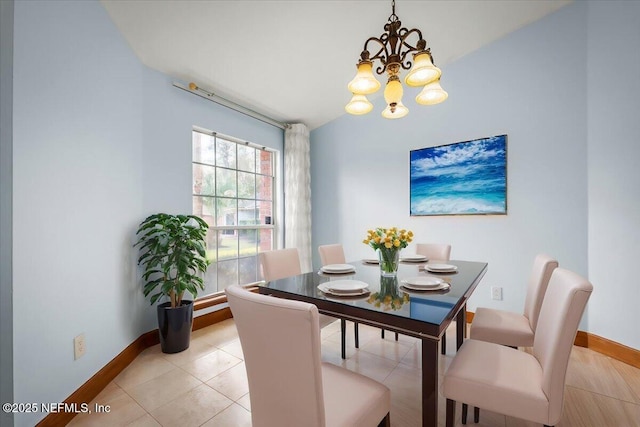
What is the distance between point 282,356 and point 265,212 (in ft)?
10.2

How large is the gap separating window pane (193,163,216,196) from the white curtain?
1068mm

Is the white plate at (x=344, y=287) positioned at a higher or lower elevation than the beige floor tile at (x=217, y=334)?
higher

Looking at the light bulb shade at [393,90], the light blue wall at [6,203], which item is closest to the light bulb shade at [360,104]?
the light bulb shade at [393,90]

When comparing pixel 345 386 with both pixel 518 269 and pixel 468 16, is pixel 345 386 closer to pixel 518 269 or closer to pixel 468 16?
pixel 518 269

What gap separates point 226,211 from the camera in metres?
3.29

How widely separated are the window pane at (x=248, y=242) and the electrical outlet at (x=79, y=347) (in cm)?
184

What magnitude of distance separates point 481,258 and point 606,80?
5.87 ft

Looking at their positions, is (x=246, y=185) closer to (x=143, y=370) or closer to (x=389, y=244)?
(x=143, y=370)

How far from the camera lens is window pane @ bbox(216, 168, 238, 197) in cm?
323

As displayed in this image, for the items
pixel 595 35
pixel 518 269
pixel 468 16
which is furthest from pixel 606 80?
pixel 518 269

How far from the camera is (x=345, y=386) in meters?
1.09

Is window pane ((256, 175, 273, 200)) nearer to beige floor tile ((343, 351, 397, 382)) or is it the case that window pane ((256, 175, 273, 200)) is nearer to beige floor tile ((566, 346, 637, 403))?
beige floor tile ((343, 351, 397, 382))

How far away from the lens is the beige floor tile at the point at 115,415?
1.55m

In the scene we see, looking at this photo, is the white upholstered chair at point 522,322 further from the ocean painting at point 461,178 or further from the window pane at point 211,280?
the window pane at point 211,280
